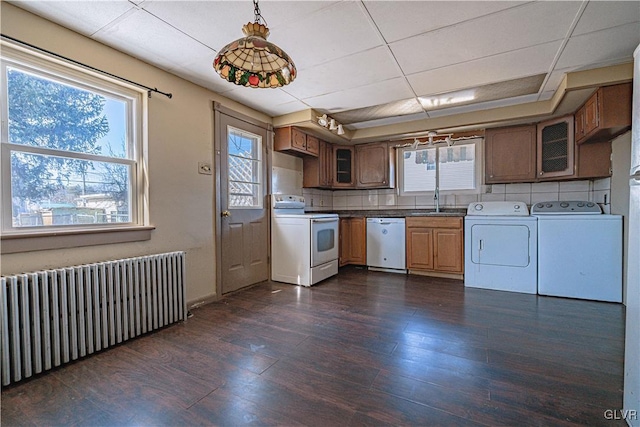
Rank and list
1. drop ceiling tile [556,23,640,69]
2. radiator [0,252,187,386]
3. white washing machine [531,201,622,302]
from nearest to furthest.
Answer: radiator [0,252,187,386] → drop ceiling tile [556,23,640,69] → white washing machine [531,201,622,302]

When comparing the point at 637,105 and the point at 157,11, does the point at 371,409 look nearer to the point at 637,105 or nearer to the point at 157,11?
the point at 637,105

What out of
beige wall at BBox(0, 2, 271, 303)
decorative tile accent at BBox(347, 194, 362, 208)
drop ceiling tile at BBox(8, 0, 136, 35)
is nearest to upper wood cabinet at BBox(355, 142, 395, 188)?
decorative tile accent at BBox(347, 194, 362, 208)

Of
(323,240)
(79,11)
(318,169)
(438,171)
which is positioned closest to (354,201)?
(318,169)

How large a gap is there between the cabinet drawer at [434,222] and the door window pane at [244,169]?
215 centimetres

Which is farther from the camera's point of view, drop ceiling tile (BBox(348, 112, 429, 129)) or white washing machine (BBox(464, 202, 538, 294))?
drop ceiling tile (BBox(348, 112, 429, 129))

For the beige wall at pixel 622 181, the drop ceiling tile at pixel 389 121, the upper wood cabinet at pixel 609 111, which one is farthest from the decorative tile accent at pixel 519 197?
the drop ceiling tile at pixel 389 121

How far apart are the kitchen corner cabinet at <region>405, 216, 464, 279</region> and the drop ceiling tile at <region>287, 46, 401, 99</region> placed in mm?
2090

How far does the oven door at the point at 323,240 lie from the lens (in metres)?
3.53

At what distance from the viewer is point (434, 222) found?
388 cm

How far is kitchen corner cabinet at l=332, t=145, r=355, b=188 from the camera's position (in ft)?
15.5

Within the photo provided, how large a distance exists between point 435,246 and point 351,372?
268cm

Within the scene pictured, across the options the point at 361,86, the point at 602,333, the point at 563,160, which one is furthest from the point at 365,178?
the point at 602,333

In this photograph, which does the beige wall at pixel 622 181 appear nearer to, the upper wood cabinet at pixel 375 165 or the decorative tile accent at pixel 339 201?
the upper wood cabinet at pixel 375 165

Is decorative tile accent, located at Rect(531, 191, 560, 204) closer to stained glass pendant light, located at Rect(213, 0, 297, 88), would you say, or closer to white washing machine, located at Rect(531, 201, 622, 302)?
white washing machine, located at Rect(531, 201, 622, 302)
